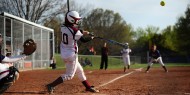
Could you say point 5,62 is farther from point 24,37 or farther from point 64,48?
point 24,37

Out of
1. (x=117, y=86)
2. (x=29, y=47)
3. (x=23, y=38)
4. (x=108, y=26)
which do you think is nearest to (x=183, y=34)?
(x=108, y=26)

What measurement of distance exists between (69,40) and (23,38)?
2041 centimetres

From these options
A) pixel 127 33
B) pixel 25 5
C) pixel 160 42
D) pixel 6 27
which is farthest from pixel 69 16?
pixel 160 42

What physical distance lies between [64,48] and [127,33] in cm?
7256

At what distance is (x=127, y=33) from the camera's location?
269 ft

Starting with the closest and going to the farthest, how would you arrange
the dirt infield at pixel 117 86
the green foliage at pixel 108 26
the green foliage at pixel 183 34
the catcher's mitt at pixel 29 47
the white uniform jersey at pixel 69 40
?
the catcher's mitt at pixel 29 47, the white uniform jersey at pixel 69 40, the dirt infield at pixel 117 86, the green foliage at pixel 108 26, the green foliage at pixel 183 34

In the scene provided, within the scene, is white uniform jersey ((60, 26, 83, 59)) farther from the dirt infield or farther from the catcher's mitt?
the catcher's mitt

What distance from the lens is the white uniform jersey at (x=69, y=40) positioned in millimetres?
9625

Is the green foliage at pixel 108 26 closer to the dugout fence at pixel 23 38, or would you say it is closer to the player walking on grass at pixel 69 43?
the dugout fence at pixel 23 38

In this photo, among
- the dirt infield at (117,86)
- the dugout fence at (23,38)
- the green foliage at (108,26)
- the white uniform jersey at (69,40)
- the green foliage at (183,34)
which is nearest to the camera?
the white uniform jersey at (69,40)

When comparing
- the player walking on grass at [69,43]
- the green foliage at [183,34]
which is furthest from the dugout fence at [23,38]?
the green foliage at [183,34]

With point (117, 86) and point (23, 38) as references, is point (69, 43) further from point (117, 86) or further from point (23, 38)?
point (23, 38)

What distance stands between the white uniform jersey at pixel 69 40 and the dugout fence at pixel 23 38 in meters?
13.6

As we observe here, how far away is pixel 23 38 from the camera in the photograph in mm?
29500
